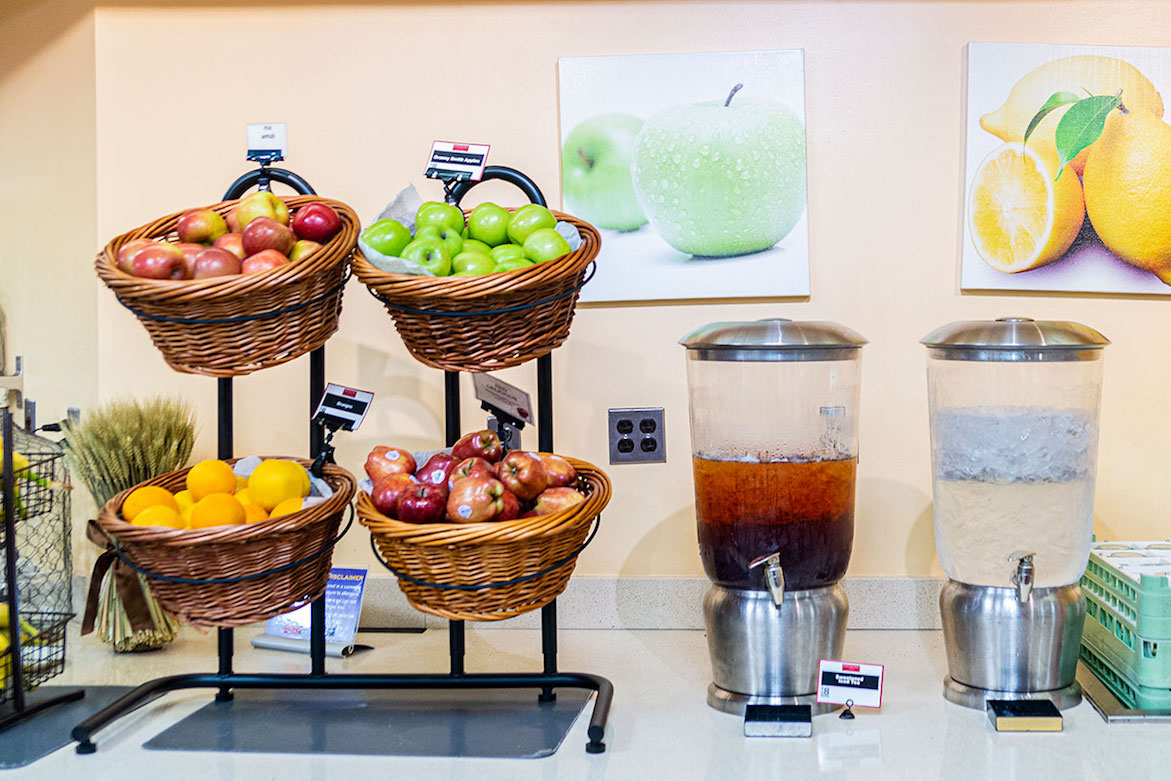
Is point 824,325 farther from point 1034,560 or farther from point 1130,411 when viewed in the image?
point 1130,411

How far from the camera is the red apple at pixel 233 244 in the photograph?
146cm

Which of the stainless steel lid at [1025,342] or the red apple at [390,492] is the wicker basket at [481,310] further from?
the stainless steel lid at [1025,342]

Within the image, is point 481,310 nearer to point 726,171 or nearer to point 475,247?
point 475,247

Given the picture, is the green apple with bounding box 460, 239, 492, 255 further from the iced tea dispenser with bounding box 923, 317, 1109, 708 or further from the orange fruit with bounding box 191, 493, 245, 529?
the iced tea dispenser with bounding box 923, 317, 1109, 708

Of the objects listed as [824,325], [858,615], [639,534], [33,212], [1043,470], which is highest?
[33,212]

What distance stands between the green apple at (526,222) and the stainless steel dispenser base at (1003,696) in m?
0.99

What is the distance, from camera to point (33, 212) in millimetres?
2152

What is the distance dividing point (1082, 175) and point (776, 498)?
3.32ft

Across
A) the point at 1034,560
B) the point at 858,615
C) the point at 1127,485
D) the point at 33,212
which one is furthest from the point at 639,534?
the point at 33,212

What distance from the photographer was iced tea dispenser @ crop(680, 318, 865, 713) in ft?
5.00

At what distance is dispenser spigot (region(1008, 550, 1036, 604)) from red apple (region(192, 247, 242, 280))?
1.24 metres

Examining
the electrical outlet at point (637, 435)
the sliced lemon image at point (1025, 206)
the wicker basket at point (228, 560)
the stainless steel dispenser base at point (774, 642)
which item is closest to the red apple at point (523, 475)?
the wicker basket at point (228, 560)

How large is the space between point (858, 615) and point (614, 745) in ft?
2.54

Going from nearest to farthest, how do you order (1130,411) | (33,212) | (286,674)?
(286,674) → (1130,411) → (33,212)
